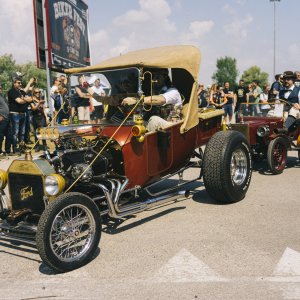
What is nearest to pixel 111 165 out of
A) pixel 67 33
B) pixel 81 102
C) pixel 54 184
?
pixel 54 184

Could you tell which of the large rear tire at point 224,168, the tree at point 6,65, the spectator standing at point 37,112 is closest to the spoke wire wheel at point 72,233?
the large rear tire at point 224,168

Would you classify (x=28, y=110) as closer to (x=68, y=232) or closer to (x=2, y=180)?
(x=2, y=180)

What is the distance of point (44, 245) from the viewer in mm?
3334

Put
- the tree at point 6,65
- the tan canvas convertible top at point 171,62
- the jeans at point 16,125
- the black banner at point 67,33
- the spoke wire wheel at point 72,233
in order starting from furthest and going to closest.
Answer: the tree at point 6,65 < the black banner at point 67,33 < the jeans at point 16,125 < the tan canvas convertible top at point 171,62 < the spoke wire wheel at point 72,233

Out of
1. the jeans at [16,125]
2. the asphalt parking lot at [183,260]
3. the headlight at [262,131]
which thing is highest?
the jeans at [16,125]

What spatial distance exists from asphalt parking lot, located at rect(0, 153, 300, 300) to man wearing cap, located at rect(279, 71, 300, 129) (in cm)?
317

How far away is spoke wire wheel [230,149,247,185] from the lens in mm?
5797

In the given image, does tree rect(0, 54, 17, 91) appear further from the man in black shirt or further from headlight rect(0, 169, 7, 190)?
headlight rect(0, 169, 7, 190)

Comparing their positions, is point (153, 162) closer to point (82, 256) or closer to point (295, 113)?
point (82, 256)

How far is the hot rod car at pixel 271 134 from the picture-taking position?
7.58 meters

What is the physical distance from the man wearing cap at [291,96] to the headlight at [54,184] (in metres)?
5.64

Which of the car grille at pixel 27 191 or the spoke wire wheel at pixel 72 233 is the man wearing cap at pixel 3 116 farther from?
the spoke wire wheel at pixel 72 233

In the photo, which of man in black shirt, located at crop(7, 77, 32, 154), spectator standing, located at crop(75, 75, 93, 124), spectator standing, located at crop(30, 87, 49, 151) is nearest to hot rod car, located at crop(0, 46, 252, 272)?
spectator standing, located at crop(75, 75, 93, 124)

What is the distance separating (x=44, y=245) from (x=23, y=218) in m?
0.83
